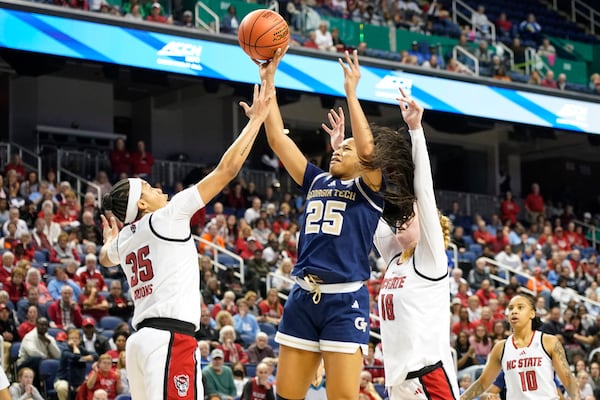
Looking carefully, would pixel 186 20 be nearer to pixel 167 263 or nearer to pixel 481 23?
pixel 481 23

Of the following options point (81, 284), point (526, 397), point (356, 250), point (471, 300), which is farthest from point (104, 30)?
point (356, 250)

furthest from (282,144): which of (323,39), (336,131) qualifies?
(323,39)

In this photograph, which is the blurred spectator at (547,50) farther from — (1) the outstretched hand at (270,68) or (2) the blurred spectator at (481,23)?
(1) the outstretched hand at (270,68)

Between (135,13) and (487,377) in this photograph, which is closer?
(487,377)

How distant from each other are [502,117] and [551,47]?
3684mm

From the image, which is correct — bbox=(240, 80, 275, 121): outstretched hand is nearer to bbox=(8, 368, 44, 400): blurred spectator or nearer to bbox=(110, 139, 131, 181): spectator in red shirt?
bbox=(8, 368, 44, 400): blurred spectator

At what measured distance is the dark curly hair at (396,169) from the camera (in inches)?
246

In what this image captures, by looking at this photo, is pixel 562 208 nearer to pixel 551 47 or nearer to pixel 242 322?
pixel 551 47

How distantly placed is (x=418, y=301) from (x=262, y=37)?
192 centimetres

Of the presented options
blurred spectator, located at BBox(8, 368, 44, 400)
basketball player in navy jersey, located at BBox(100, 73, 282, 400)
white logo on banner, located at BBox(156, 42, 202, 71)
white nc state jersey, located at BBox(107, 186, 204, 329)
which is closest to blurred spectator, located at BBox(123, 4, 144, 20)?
white logo on banner, located at BBox(156, 42, 202, 71)

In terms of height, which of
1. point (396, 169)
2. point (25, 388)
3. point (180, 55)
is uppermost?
point (180, 55)

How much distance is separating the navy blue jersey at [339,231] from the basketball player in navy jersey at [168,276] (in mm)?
531

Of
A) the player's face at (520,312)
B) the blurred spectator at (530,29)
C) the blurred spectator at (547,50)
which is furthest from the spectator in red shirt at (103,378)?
the blurred spectator at (530,29)

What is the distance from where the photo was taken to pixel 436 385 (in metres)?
6.33
